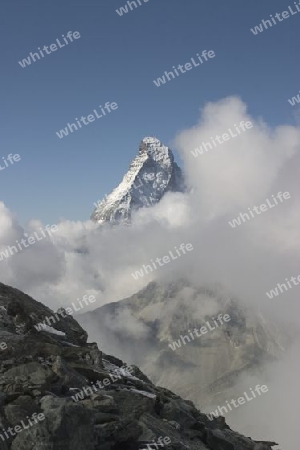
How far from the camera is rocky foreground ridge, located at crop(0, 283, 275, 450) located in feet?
75.9

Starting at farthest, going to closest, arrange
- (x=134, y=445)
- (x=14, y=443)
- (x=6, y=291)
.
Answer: (x=6, y=291), (x=134, y=445), (x=14, y=443)

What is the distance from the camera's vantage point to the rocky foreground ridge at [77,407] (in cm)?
2314

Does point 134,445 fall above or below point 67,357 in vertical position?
below

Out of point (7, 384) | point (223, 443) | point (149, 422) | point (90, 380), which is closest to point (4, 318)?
point (90, 380)

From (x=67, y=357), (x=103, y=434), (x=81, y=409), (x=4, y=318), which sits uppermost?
(x=4, y=318)

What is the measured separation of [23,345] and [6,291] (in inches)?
822

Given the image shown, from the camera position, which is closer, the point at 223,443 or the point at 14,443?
the point at 14,443

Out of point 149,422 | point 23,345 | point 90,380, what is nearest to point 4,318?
point 23,345

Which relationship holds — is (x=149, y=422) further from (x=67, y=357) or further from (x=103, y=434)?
(x=67, y=357)

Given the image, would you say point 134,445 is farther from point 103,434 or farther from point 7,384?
point 7,384

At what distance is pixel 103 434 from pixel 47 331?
68.2 feet

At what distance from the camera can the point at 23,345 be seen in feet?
112

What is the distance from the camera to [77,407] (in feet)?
79.0

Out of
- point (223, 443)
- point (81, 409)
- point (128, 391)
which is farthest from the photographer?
point (223, 443)
